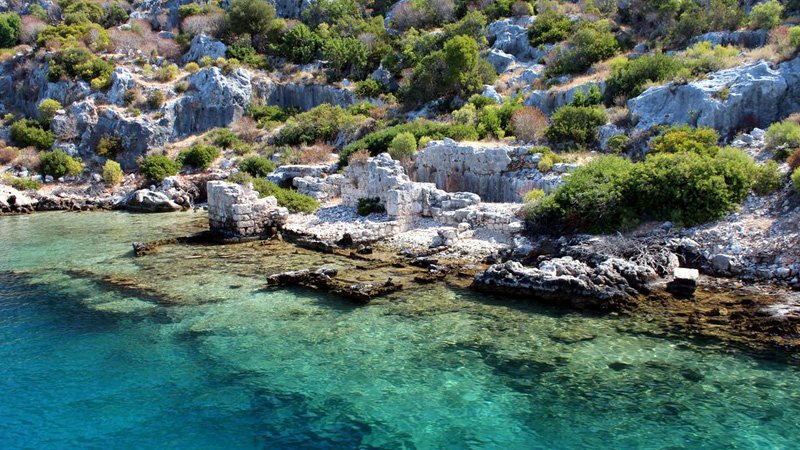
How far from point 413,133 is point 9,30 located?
42.3m

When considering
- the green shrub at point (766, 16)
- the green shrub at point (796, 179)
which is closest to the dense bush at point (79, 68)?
the green shrub at point (766, 16)

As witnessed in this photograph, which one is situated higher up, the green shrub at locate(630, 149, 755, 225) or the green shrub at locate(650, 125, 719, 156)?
the green shrub at locate(650, 125, 719, 156)

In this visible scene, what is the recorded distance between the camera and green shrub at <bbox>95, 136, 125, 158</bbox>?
130 ft

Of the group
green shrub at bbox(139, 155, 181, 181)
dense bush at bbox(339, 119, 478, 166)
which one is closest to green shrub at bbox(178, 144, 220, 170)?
green shrub at bbox(139, 155, 181, 181)

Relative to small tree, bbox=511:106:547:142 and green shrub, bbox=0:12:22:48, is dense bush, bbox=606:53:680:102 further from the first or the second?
green shrub, bbox=0:12:22:48

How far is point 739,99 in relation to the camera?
23484 mm

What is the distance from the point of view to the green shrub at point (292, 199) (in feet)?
84.3

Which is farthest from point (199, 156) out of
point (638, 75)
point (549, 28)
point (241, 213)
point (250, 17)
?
point (638, 75)

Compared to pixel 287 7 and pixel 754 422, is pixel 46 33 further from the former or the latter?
pixel 754 422

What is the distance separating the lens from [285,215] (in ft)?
78.4

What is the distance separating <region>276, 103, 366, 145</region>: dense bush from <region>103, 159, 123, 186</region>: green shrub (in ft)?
34.2

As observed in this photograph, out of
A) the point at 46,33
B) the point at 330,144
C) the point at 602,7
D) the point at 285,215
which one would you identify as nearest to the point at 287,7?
the point at 46,33

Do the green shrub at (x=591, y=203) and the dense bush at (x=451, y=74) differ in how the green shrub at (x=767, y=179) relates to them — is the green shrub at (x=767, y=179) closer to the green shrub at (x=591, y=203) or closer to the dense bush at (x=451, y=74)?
the green shrub at (x=591, y=203)

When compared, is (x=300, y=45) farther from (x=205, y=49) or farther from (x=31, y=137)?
(x=31, y=137)
